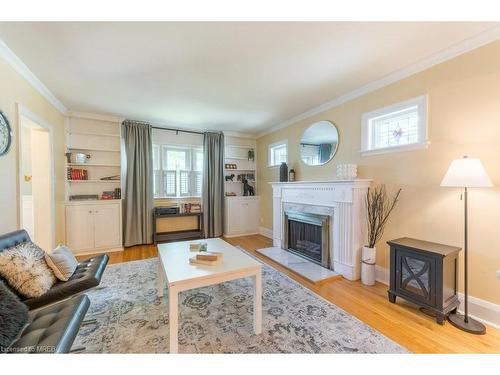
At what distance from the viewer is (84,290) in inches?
66.9

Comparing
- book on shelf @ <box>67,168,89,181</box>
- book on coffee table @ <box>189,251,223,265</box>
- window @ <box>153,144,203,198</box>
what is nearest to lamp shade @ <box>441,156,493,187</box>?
book on coffee table @ <box>189,251,223,265</box>

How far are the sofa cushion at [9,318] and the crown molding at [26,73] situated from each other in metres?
2.07

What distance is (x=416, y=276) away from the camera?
1999mm

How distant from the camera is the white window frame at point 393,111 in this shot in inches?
88.0

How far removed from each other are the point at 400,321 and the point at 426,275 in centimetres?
47

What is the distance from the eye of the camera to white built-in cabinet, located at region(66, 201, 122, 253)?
3633mm

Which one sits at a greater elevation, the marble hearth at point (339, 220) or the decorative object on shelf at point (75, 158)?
the decorative object on shelf at point (75, 158)

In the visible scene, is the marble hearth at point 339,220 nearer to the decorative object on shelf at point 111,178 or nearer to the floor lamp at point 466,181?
the floor lamp at point 466,181

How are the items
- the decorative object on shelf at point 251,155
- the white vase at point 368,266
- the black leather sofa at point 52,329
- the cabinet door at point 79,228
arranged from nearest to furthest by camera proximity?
the black leather sofa at point 52,329, the white vase at point 368,266, the cabinet door at point 79,228, the decorative object on shelf at point 251,155

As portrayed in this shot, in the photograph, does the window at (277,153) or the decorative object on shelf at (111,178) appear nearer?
the decorative object on shelf at (111,178)

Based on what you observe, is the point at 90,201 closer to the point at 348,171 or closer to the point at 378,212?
the point at 348,171

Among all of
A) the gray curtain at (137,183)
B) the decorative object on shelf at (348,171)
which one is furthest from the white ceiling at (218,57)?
the decorative object on shelf at (348,171)
